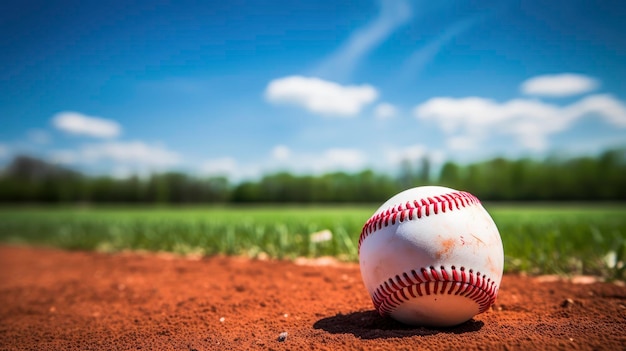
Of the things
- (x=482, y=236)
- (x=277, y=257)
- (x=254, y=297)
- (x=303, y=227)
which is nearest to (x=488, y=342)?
(x=482, y=236)

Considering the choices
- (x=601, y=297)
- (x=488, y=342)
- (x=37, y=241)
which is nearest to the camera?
(x=488, y=342)

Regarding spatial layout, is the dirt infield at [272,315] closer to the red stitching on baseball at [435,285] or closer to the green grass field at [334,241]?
the red stitching on baseball at [435,285]

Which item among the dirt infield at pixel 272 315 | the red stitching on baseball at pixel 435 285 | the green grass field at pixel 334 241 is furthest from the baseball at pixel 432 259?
the green grass field at pixel 334 241

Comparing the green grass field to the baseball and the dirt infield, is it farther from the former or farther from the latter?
the baseball

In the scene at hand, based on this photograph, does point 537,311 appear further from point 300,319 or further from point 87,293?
point 87,293

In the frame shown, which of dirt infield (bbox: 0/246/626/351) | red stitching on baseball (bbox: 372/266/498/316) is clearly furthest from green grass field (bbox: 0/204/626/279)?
red stitching on baseball (bbox: 372/266/498/316)

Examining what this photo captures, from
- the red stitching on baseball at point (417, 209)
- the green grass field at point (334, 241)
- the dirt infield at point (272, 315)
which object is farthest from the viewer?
the green grass field at point (334, 241)
